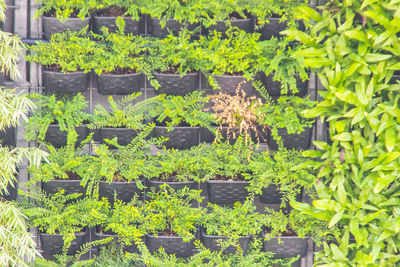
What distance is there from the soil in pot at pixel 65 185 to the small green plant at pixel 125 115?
416 mm

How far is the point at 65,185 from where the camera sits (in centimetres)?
359

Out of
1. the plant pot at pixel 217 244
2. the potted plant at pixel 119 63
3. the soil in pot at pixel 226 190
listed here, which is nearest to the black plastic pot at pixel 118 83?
the potted plant at pixel 119 63

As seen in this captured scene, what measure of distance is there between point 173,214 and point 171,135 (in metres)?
0.58

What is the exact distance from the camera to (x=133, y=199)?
3.59 meters

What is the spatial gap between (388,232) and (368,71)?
0.99 metres

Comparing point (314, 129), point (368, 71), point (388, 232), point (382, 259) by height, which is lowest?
point (382, 259)

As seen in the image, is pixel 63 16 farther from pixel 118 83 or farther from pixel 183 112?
pixel 183 112

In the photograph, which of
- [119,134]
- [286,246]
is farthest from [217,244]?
[119,134]

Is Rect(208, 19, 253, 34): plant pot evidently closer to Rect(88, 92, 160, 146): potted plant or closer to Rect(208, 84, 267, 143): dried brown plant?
Rect(208, 84, 267, 143): dried brown plant

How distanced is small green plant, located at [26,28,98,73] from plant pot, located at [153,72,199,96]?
525 millimetres

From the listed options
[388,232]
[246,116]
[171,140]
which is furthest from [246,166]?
[388,232]

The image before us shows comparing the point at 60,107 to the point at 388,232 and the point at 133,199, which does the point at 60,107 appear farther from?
the point at 388,232

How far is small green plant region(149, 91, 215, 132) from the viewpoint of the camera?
355 centimetres

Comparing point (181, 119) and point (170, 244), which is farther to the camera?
point (181, 119)
